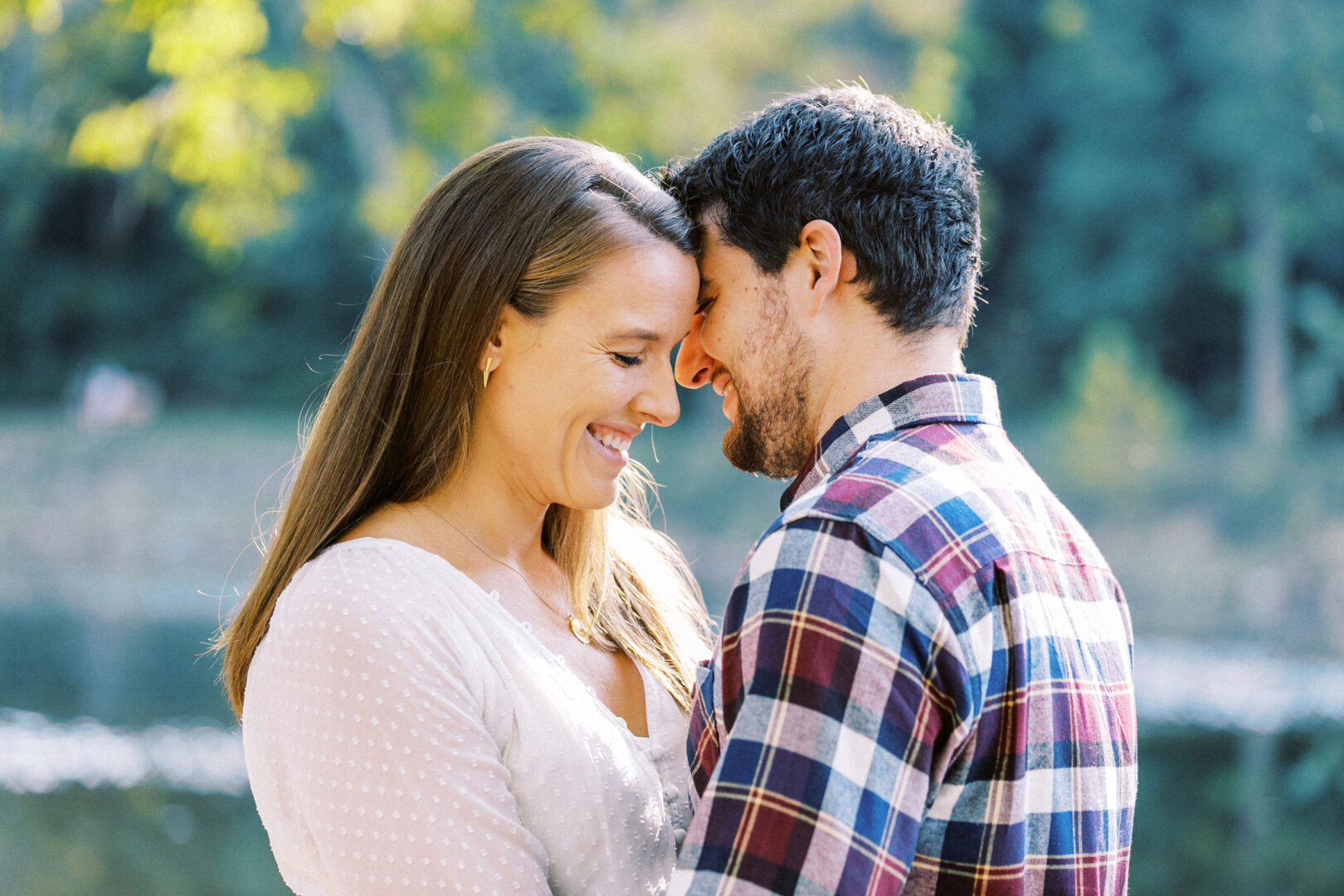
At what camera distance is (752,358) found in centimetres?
167

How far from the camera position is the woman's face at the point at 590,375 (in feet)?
5.66

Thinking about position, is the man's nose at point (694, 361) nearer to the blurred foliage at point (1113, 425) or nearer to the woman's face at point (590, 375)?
the woman's face at point (590, 375)

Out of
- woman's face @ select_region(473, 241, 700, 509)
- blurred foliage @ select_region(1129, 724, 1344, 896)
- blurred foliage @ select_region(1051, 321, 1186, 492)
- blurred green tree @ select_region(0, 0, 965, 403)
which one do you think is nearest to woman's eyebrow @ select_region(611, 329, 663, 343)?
woman's face @ select_region(473, 241, 700, 509)

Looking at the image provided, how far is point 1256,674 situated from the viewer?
9.02 m

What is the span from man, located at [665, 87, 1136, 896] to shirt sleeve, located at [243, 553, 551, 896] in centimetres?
26

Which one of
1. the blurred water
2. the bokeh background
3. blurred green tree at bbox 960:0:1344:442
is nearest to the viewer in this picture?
the blurred water

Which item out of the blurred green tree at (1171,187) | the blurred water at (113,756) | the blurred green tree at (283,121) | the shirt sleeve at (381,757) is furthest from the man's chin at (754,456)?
the blurred green tree at (1171,187)

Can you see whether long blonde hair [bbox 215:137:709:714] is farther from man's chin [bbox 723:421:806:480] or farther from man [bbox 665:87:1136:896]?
man's chin [bbox 723:421:806:480]

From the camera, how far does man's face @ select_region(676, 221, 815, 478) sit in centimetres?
162

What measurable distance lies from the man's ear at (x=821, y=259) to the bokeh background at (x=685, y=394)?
13.7 ft

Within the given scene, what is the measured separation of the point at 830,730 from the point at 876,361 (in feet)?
1.75

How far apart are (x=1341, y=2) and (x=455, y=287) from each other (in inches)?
569

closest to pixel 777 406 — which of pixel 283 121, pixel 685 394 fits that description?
pixel 283 121

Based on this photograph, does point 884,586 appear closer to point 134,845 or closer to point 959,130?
point 134,845
